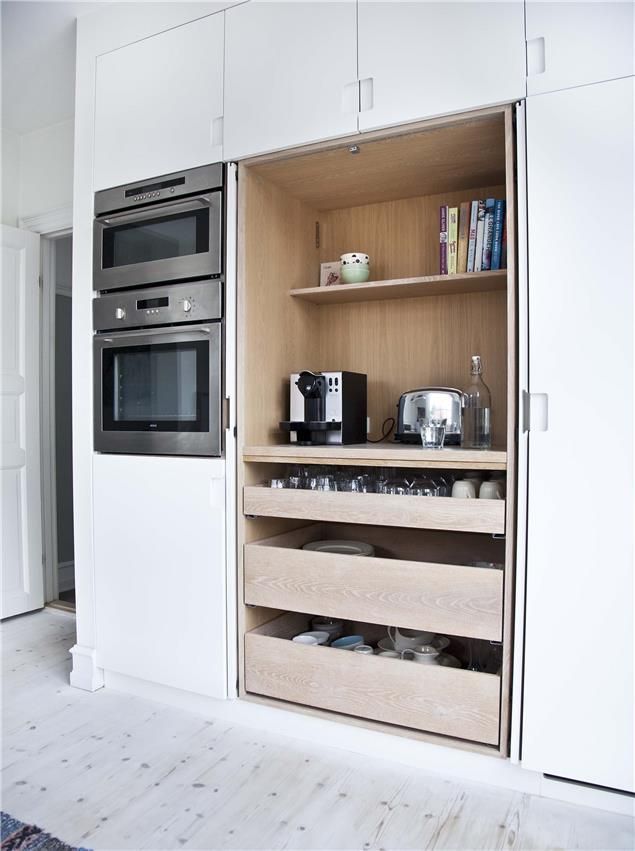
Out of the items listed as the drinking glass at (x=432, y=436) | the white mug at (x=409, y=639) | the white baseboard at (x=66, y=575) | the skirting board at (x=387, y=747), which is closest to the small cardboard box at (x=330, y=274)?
the drinking glass at (x=432, y=436)

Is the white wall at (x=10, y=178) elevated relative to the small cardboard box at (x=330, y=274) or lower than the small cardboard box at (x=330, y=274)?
elevated

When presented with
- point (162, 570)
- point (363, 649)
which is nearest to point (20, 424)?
point (162, 570)

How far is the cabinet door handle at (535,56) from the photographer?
159 centimetres

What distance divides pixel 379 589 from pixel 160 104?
177cm

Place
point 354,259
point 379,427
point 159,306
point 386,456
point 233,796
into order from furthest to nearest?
point 379,427 → point 354,259 → point 159,306 → point 386,456 → point 233,796

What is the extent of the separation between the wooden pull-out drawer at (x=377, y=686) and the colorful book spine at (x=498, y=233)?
1.21m

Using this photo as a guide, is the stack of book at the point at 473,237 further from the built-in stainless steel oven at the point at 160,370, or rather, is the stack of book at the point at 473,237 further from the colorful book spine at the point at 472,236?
the built-in stainless steel oven at the point at 160,370

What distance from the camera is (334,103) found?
1846 millimetres

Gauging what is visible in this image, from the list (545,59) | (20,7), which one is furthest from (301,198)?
(20,7)

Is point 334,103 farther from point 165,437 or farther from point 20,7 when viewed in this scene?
point 20,7

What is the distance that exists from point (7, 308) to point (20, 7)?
4.62 feet

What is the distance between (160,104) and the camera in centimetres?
214

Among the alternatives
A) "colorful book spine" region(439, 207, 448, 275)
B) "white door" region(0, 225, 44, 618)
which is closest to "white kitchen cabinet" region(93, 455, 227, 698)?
"colorful book spine" region(439, 207, 448, 275)

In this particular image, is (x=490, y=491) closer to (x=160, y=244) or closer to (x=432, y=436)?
(x=432, y=436)
